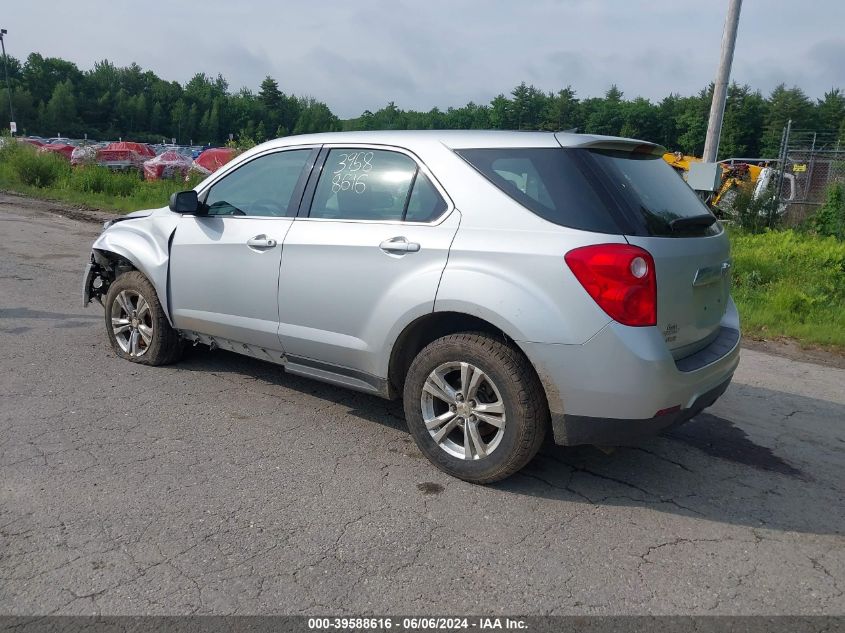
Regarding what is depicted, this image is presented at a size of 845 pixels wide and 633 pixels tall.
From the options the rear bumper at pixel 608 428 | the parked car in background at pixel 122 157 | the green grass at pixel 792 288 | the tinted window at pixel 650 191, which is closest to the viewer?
the rear bumper at pixel 608 428

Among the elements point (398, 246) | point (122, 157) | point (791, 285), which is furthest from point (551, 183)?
point (122, 157)

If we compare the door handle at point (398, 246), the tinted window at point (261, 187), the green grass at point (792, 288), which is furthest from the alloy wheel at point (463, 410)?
the green grass at point (792, 288)

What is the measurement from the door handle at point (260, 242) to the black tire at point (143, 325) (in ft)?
3.82

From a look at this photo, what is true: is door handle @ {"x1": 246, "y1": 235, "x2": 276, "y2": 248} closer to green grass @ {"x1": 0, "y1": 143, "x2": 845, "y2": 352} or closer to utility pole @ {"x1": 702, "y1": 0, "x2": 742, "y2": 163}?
green grass @ {"x1": 0, "y1": 143, "x2": 845, "y2": 352}

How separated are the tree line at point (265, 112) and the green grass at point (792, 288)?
79.4ft

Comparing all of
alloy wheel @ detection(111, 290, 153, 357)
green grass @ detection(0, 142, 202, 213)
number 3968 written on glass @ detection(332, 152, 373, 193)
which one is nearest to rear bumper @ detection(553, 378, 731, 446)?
number 3968 written on glass @ detection(332, 152, 373, 193)

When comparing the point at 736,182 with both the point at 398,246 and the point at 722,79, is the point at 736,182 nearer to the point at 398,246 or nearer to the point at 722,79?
the point at 722,79

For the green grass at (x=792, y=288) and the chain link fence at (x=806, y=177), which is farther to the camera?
the chain link fence at (x=806, y=177)

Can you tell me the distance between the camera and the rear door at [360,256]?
380 cm

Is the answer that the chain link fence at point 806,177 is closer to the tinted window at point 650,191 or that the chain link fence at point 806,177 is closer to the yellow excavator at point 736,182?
the yellow excavator at point 736,182

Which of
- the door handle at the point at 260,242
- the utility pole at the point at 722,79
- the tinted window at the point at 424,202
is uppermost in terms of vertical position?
the utility pole at the point at 722,79

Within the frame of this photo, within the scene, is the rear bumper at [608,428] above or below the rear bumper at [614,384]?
below

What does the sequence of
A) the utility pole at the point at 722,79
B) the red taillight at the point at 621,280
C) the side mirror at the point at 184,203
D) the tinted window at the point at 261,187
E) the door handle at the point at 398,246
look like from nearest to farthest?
the red taillight at the point at 621,280 → the door handle at the point at 398,246 → the tinted window at the point at 261,187 → the side mirror at the point at 184,203 → the utility pole at the point at 722,79

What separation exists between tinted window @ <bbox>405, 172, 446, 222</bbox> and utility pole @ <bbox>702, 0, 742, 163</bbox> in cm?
780
